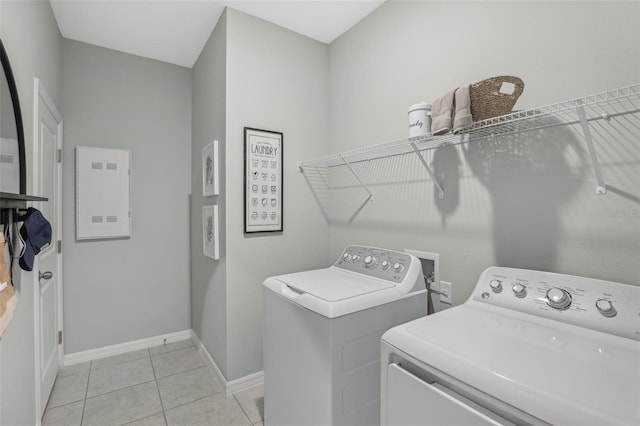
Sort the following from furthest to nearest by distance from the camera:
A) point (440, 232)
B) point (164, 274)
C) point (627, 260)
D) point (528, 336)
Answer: point (164, 274) < point (440, 232) < point (627, 260) < point (528, 336)

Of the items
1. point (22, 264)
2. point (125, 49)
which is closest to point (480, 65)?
point (22, 264)

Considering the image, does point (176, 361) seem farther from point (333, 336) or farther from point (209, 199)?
point (333, 336)

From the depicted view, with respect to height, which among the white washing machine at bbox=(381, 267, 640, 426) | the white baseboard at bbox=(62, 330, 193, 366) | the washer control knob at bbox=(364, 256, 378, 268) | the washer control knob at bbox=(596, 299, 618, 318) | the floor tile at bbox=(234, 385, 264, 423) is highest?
the washer control knob at bbox=(364, 256, 378, 268)

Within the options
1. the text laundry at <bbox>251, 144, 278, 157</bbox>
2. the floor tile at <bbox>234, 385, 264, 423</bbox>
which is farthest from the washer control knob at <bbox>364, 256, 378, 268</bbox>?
the floor tile at <bbox>234, 385, 264, 423</bbox>

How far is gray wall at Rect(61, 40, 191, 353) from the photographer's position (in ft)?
8.30

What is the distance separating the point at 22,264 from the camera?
51.3 inches

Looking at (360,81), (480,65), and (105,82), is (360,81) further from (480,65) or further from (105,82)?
(105,82)

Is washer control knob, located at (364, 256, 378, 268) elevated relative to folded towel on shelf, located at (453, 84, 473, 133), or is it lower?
lower

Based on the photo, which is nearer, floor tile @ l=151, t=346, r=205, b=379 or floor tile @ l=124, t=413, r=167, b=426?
floor tile @ l=124, t=413, r=167, b=426

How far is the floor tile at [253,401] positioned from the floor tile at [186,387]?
189 mm

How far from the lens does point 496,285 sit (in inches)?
48.9

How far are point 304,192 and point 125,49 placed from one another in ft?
6.63

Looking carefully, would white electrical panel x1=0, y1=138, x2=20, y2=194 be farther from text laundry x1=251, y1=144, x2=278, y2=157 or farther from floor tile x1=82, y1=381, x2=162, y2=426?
floor tile x1=82, y1=381, x2=162, y2=426

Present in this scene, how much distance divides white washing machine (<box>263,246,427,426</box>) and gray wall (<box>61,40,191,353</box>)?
1736mm
